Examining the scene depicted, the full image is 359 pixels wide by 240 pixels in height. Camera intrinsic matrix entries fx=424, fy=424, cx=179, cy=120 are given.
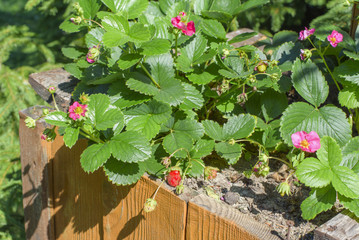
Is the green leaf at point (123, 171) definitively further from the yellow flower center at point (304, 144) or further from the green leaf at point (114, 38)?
the yellow flower center at point (304, 144)

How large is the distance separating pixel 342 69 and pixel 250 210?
55 cm

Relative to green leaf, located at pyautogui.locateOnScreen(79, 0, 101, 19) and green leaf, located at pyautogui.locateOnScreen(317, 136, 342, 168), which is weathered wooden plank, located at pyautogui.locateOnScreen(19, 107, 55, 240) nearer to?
green leaf, located at pyautogui.locateOnScreen(79, 0, 101, 19)

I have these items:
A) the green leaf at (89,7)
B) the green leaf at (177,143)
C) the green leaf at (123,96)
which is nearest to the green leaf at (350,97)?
the green leaf at (177,143)

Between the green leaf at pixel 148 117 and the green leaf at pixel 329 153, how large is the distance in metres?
0.42

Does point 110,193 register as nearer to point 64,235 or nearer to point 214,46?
point 64,235

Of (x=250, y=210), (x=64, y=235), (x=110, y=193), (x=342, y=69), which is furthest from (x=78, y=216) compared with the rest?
(x=342, y=69)

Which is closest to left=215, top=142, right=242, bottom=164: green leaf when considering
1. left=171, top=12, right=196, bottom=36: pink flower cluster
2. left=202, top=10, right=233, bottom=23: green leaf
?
left=171, top=12, right=196, bottom=36: pink flower cluster

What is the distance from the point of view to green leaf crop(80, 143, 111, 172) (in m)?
1.07

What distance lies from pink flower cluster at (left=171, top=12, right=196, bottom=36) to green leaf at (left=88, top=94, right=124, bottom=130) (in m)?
0.29

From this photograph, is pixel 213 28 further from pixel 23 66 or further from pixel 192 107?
pixel 23 66

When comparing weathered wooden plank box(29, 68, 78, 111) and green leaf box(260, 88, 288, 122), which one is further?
weathered wooden plank box(29, 68, 78, 111)

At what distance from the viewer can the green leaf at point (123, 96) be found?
1.24 meters

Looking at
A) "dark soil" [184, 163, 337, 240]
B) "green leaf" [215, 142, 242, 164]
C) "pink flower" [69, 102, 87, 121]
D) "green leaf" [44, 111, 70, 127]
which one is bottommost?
"dark soil" [184, 163, 337, 240]

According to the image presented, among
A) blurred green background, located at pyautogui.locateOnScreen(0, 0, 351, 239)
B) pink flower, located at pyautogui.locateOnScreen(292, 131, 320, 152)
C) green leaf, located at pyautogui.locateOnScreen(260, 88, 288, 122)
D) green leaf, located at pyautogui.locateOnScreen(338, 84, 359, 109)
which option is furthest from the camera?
blurred green background, located at pyautogui.locateOnScreen(0, 0, 351, 239)
